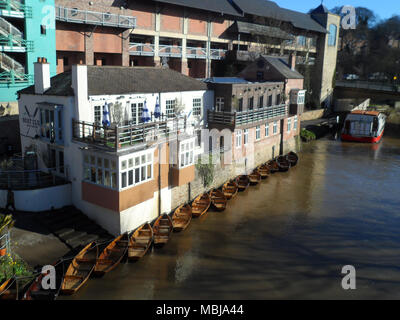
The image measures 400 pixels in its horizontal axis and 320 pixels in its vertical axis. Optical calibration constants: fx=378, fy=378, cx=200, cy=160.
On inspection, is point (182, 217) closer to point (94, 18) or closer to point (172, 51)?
point (94, 18)

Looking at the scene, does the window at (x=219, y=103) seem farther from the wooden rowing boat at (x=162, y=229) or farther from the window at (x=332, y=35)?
the window at (x=332, y=35)

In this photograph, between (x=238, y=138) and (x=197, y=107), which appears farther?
(x=238, y=138)

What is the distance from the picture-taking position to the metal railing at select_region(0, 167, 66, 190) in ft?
64.0

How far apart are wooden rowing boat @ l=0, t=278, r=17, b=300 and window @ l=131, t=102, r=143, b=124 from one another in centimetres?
1167

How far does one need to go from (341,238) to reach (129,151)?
12.6 m

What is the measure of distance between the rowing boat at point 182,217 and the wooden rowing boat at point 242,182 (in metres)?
6.87

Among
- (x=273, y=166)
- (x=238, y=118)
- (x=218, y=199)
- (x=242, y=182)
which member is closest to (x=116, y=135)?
(x=218, y=199)

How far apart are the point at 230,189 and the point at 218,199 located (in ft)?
7.69

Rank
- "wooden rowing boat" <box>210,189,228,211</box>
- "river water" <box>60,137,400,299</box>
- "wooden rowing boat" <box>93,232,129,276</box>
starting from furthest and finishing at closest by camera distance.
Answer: "wooden rowing boat" <box>210,189,228,211</box>
"wooden rowing boat" <box>93,232,129,276</box>
"river water" <box>60,137,400,299</box>

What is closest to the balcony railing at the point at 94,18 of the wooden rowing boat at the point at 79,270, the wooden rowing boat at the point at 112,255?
the wooden rowing boat at the point at 112,255

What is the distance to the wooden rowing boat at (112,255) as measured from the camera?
16422mm

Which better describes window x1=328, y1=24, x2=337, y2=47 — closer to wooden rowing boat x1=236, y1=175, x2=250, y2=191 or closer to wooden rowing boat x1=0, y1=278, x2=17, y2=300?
wooden rowing boat x1=236, y1=175, x2=250, y2=191

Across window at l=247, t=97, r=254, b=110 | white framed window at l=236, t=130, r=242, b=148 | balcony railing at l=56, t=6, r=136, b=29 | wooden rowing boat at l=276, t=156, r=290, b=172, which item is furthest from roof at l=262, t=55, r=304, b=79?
balcony railing at l=56, t=6, r=136, b=29

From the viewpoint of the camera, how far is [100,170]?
1880 cm
